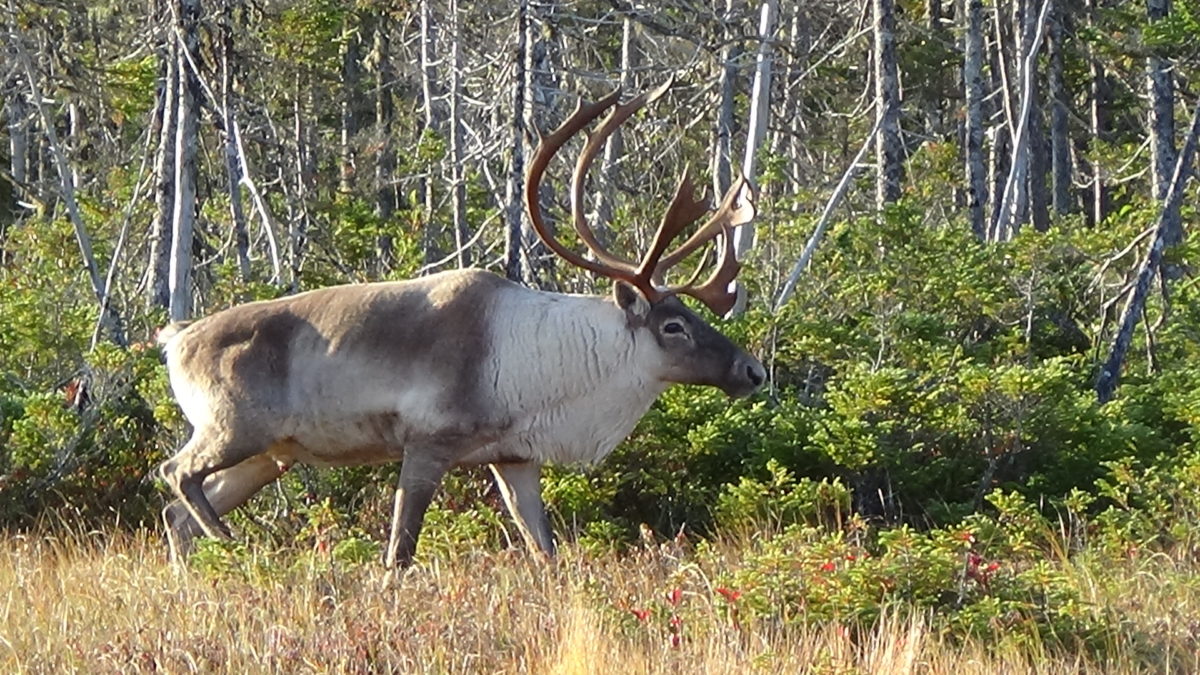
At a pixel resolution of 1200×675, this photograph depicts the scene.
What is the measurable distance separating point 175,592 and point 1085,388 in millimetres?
6808

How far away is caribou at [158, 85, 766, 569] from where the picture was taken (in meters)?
8.26

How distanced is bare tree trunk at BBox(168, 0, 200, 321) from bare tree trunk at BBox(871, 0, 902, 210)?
690cm

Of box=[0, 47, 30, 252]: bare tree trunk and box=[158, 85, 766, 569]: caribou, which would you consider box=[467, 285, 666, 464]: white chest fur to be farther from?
box=[0, 47, 30, 252]: bare tree trunk

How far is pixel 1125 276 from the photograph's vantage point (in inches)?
501

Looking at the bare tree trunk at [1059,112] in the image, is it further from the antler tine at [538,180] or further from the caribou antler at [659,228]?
the antler tine at [538,180]

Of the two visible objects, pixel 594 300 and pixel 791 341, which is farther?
pixel 791 341

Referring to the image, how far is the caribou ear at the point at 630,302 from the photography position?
8.61 metres

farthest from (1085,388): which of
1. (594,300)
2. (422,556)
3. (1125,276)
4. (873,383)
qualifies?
(422,556)

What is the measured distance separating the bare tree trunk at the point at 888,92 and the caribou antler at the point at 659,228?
22.6ft

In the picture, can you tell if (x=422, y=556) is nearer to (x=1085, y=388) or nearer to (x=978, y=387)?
(x=978, y=387)

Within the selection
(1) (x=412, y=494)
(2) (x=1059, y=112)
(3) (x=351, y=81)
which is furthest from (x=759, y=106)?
(3) (x=351, y=81)

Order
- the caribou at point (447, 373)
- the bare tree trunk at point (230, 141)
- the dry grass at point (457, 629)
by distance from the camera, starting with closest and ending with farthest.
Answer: the dry grass at point (457, 629), the caribou at point (447, 373), the bare tree trunk at point (230, 141)

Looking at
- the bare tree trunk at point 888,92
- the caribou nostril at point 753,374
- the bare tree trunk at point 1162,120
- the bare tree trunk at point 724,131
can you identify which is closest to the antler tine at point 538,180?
the caribou nostril at point 753,374

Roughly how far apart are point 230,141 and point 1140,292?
6.33 meters
